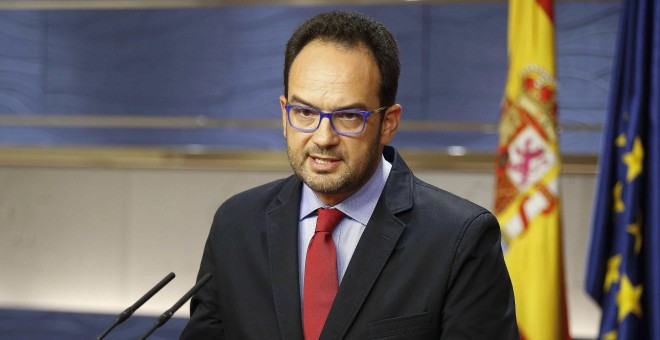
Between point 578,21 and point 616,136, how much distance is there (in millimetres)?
839

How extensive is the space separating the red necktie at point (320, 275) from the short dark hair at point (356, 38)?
0.24 meters

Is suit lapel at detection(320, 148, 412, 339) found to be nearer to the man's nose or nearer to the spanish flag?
the man's nose

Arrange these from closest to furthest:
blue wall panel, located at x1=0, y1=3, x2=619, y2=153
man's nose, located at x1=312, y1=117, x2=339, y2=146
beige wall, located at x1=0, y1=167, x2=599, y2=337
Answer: man's nose, located at x1=312, y1=117, x2=339, y2=146 → blue wall panel, located at x1=0, y1=3, x2=619, y2=153 → beige wall, located at x1=0, y1=167, x2=599, y2=337

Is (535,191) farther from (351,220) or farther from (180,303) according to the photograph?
(180,303)

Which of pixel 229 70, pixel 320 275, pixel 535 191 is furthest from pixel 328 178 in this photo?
pixel 229 70

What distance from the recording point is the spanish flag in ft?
11.9

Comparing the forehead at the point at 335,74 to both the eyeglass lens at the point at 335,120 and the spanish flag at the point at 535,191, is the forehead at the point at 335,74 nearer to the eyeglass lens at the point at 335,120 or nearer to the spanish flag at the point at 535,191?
the eyeglass lens at the point at 335,120

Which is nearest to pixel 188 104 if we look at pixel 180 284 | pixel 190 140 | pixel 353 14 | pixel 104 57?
pixel 190 140

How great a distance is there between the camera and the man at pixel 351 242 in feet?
5.19

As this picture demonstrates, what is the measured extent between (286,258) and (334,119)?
28 centimetres

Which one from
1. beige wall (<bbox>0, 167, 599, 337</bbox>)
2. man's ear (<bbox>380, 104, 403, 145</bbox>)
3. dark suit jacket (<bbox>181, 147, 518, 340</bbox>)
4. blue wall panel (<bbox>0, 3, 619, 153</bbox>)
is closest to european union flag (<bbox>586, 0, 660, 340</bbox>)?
blue wall panel (<bbox>0, 3, 619, 153</bbox>)

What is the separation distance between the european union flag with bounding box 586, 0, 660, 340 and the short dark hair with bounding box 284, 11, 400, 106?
2093mm

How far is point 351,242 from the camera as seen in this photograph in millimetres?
1713

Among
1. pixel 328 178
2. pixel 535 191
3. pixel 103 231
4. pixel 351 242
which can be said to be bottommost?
pixel 103 231
